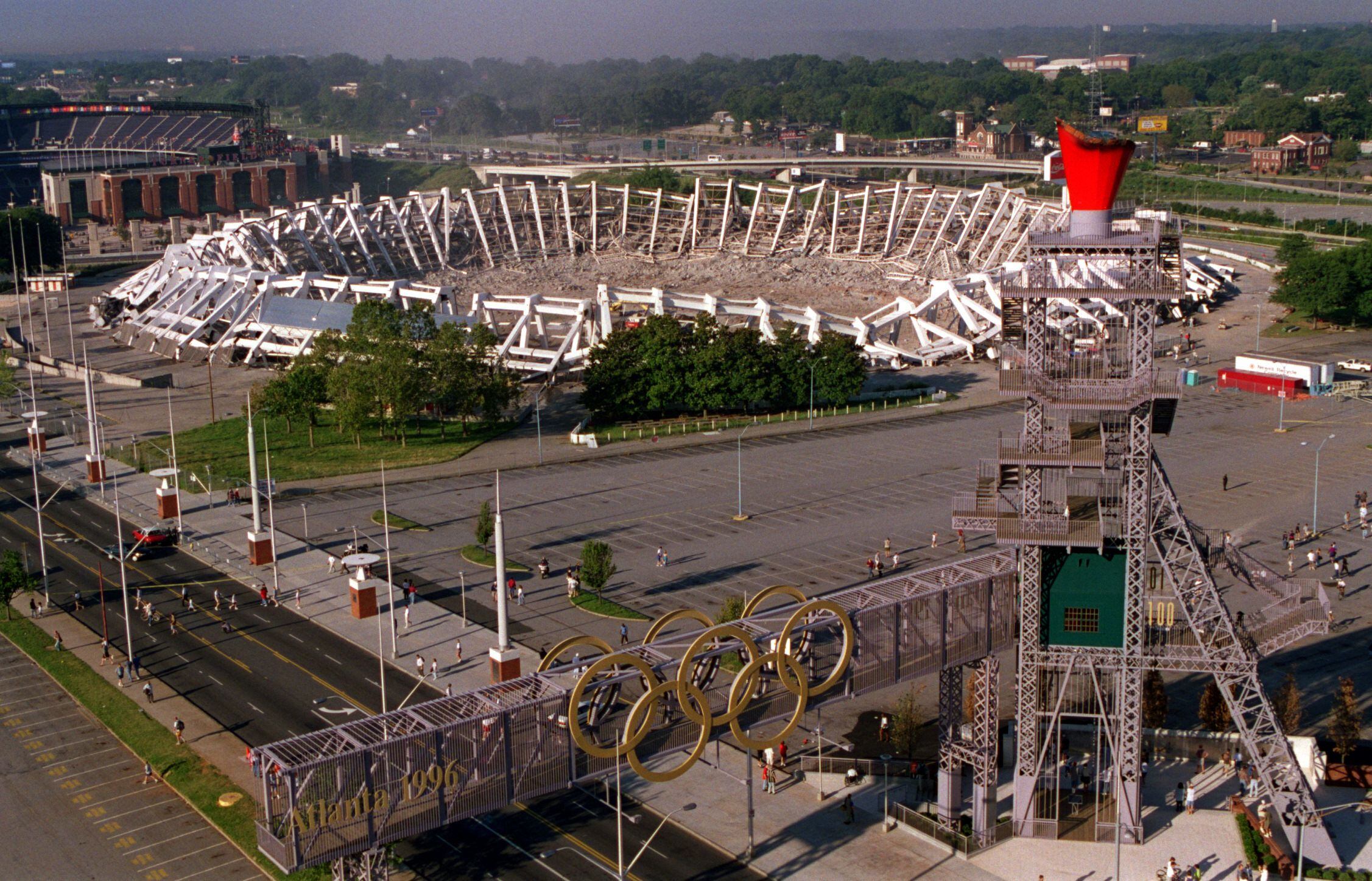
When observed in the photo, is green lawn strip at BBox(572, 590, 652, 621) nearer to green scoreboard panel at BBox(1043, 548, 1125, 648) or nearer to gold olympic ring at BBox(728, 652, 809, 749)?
gold olympic ring at BBox(728, 652, 809, 749)

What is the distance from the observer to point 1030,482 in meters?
40.7

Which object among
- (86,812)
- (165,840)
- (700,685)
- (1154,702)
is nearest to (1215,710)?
(1154,702)

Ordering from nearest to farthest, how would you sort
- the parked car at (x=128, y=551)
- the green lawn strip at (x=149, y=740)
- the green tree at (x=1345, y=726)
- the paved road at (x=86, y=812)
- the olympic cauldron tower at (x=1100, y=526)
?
the olympic cauldron tower at (x=1100, y=526), the paved road at (x=86, y=812), the green lawn strip at (x=149, y=740), the green tree at (x=1345, y=726), the parked car at (x=128, y=551)

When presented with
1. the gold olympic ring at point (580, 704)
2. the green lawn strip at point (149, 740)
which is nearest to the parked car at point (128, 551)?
the green lawn strip at point (149, 740)

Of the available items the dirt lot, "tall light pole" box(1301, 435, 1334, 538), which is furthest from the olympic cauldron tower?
the dirt lot

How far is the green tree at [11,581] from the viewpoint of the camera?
6272cm

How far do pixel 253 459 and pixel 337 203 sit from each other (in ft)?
297

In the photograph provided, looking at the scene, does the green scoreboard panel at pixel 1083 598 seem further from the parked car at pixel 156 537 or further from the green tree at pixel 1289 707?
the parked car at pixel 156 537

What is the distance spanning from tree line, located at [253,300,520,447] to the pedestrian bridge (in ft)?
176

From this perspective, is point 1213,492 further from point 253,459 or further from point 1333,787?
point 253,459

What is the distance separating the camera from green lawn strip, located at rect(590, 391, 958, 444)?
9425 cm


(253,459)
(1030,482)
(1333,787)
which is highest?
(1030,482)

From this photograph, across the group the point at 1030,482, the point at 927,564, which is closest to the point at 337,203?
the point at 927,564

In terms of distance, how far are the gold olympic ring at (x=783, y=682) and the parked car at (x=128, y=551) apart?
42.0 metres
